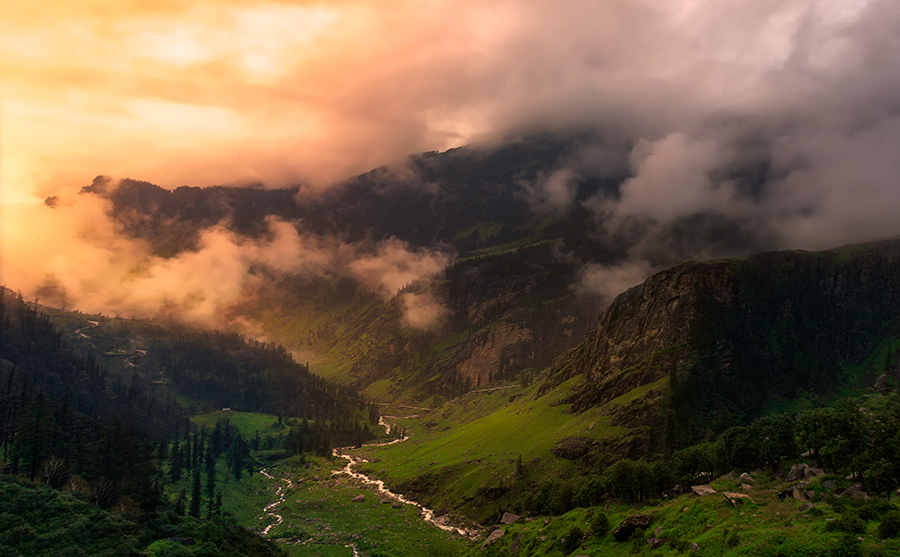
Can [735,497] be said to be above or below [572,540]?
above

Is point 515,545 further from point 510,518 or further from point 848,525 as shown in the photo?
point 848,525

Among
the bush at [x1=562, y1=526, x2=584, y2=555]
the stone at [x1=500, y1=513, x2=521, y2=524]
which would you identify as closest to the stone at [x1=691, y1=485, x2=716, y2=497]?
the bush at [x1=562, y1=526, x2=584, y2=555]

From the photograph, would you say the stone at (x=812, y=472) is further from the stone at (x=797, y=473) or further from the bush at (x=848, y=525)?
the bush at (x=848, y=525)

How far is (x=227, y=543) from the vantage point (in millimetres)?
95625

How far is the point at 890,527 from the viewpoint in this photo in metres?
52.8

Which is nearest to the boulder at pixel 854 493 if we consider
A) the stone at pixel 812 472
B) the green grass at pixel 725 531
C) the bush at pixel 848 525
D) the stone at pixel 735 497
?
the green grass at pixel 725 531

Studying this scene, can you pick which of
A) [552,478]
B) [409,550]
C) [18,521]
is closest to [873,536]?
[18,521]

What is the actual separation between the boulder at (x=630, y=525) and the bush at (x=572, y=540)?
828 cm

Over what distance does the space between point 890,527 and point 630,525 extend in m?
38.5

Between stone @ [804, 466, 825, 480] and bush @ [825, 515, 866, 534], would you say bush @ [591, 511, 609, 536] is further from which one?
bush @ [825, 515, 866, 534]

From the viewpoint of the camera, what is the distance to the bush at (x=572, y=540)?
91000 millimetres

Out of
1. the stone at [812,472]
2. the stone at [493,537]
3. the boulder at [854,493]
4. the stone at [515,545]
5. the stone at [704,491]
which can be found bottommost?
the stone at [493,537]

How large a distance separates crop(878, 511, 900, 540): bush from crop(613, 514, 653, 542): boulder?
36.2 metres

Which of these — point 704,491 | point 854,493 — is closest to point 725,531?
point 854,493
